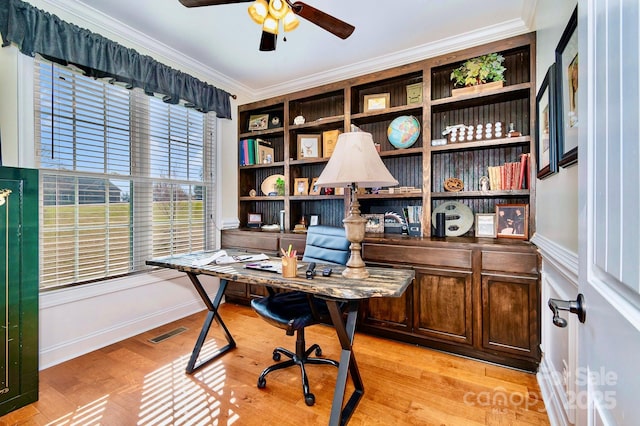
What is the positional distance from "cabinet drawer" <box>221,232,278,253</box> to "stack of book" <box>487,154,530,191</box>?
82.6 inches

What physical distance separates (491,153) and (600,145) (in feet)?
7.54

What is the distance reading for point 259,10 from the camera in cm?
153

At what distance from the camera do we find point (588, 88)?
1.91 feet

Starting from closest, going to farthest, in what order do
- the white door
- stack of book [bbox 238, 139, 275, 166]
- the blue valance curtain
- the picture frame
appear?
1. the white door
2. the blue valance curtain
3. the picture frame
4. stack of book [bbox 238, 139, 275, 166]

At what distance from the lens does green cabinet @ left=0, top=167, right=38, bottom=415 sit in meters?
1.59

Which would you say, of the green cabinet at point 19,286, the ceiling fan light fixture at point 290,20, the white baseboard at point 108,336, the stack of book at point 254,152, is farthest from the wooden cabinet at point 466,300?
the green cabinet at point 19,286

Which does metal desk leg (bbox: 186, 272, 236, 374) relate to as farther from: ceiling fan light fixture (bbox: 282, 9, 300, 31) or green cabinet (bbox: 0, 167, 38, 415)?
ceiling fan light fixture (bbox: 282, 9, 300, 31)

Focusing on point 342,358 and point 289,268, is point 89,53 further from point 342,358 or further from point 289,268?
point 342,358

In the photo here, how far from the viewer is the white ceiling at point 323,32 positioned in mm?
2139

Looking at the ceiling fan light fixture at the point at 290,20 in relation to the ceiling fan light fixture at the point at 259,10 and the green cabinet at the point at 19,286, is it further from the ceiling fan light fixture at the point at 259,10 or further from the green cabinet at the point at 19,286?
the green cabinet at the point at 19,286

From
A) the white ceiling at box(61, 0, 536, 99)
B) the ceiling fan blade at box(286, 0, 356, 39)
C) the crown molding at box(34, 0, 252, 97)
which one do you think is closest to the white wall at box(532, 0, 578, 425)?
the white ceiling at box(61, 0, 536, 99)

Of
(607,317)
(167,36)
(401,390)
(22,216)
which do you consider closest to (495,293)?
(401,390)

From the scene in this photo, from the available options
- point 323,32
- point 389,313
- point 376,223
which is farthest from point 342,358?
point 323,32

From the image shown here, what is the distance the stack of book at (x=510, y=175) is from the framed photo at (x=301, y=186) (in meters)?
1.81
